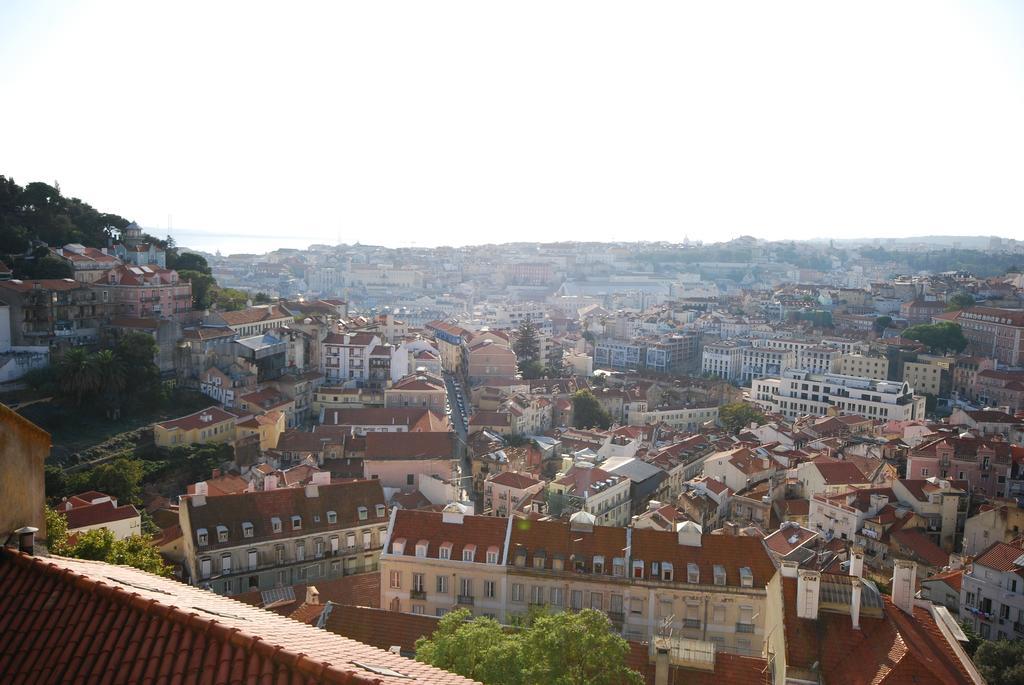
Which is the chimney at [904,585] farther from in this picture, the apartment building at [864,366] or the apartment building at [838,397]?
the apartment building at [864,366]

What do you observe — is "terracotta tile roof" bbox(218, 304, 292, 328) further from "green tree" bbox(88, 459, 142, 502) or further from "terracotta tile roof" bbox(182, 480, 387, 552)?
"terracotta tile roof" bbox(182, 480, 387, 552)

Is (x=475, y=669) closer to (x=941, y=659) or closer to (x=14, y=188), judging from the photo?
(x=941, y=659)

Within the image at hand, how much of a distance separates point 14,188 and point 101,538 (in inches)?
1534

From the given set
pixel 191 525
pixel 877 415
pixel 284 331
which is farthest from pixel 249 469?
pixel 877 415

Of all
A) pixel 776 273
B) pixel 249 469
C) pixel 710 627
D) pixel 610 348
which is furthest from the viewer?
pixel 776 273

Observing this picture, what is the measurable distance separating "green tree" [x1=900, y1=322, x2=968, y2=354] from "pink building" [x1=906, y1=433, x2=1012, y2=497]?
1256 inches

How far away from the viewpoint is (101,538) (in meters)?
13.8

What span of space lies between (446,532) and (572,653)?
8.86m

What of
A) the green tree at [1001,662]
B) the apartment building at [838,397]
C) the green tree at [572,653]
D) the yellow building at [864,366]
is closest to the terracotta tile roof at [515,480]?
the green tree at [1001,662]

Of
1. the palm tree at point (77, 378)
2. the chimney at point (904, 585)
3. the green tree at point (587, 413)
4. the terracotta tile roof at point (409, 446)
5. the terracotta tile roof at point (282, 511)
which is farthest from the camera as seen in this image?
the green tree at point (587, 413)

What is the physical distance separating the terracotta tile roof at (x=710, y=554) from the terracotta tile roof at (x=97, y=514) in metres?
13.6

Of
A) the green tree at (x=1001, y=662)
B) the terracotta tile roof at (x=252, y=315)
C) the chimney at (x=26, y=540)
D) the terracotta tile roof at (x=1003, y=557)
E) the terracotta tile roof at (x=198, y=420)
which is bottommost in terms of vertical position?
the green tree at (x=1001, y=662)

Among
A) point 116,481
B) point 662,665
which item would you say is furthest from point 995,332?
point 662,665

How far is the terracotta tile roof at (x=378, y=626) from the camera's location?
47.3 feet
